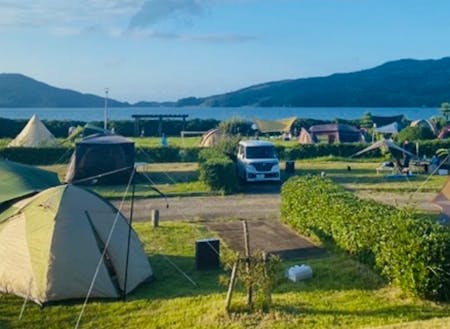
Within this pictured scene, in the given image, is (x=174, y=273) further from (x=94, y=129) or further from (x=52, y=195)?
(x=94, y=129)

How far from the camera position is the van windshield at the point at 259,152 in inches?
1066

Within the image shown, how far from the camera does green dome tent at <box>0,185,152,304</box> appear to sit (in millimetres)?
10914

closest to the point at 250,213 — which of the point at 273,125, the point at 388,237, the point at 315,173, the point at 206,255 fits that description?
the point at 206,255

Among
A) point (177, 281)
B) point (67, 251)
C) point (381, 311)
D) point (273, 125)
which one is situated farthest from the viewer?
point (273, 125)

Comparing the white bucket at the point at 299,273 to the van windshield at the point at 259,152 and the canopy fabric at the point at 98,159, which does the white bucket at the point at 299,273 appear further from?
the van windshield at the point at 259,152

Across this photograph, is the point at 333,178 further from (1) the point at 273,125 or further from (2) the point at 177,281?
(1) the point at 273,125

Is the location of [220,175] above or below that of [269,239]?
above

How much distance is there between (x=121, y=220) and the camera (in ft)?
40.6

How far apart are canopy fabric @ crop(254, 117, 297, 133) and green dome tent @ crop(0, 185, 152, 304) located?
40.1 meters

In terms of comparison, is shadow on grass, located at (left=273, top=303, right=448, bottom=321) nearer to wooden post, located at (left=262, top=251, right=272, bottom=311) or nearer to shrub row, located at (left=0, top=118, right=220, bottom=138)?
wooden post, located at (left=262, top=251, right=272, bottom=311)

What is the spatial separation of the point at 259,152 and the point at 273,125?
27.2 metres

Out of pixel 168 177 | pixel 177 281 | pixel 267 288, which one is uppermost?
pixel 267 288

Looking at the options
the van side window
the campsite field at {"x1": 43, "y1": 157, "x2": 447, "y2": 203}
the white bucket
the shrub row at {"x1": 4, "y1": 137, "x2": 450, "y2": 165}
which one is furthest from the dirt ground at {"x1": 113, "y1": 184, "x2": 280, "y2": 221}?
the shrub row at {"x1": 4, "y1": 137, "x2": 450, "y2": 165}

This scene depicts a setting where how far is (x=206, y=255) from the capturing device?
12.8 metres
